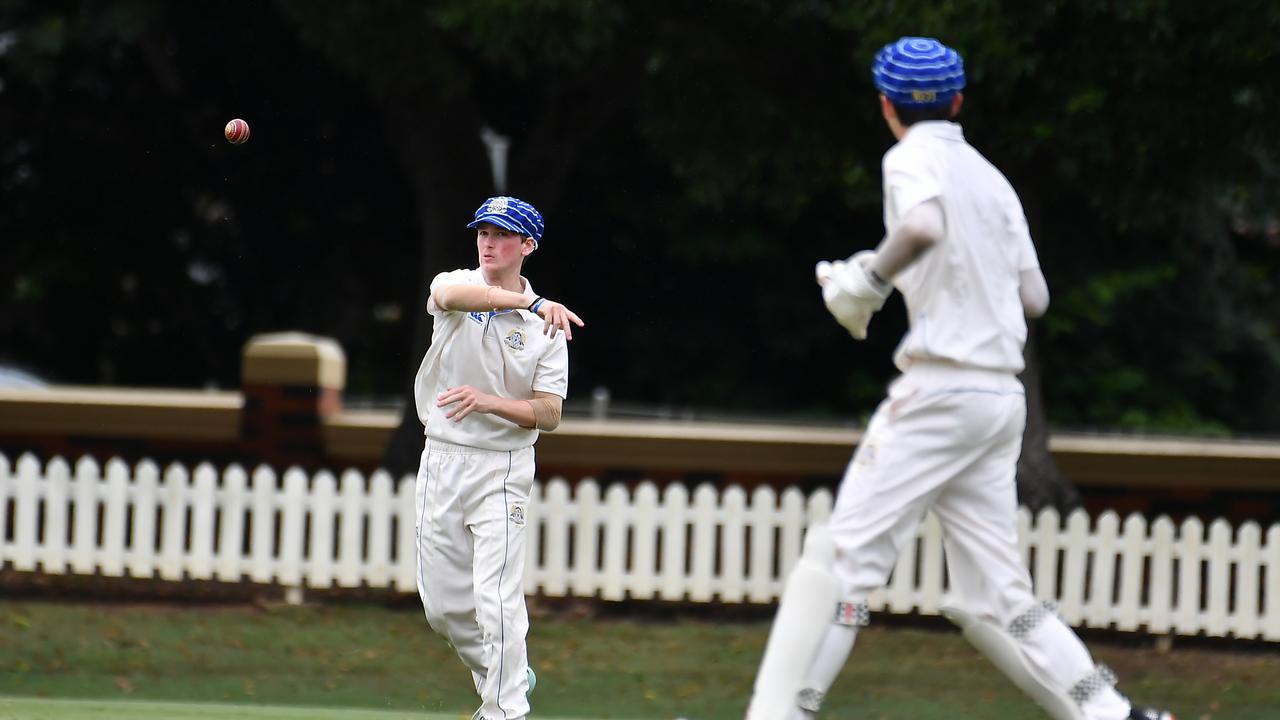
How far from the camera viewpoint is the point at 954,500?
159 inches

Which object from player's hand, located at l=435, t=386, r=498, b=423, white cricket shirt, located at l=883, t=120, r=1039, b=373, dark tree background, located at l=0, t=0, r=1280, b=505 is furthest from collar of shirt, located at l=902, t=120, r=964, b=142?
dark tree background, located at l=0, t=0, r=1280, b=505

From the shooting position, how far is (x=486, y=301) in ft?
15.4

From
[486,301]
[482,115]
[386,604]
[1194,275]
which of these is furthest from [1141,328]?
[486,301]

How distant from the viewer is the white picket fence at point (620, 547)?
Answer: 9.16 metres

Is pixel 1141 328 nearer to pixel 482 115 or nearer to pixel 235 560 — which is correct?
pixel 482 115

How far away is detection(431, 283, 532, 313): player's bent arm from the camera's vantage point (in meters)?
4.67

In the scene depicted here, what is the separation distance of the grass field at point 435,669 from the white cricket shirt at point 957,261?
3014 mm

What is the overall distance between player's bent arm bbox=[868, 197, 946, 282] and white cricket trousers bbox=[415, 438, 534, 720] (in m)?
1.50

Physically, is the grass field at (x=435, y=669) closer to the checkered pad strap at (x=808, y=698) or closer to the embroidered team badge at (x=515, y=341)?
the embroidered team badge at (x=515, y=341)

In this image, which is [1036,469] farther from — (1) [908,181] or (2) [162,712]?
(1) [908,181]

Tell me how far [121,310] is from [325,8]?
1288 cm

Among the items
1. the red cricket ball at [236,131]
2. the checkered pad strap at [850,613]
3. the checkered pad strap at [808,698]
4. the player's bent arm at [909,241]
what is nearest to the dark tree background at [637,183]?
the red cricket ball at [236,131]

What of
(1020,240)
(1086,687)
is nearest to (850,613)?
(1086,687)

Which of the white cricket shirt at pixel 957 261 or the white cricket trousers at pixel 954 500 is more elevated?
the white cricket shirt at pixel 957 261
